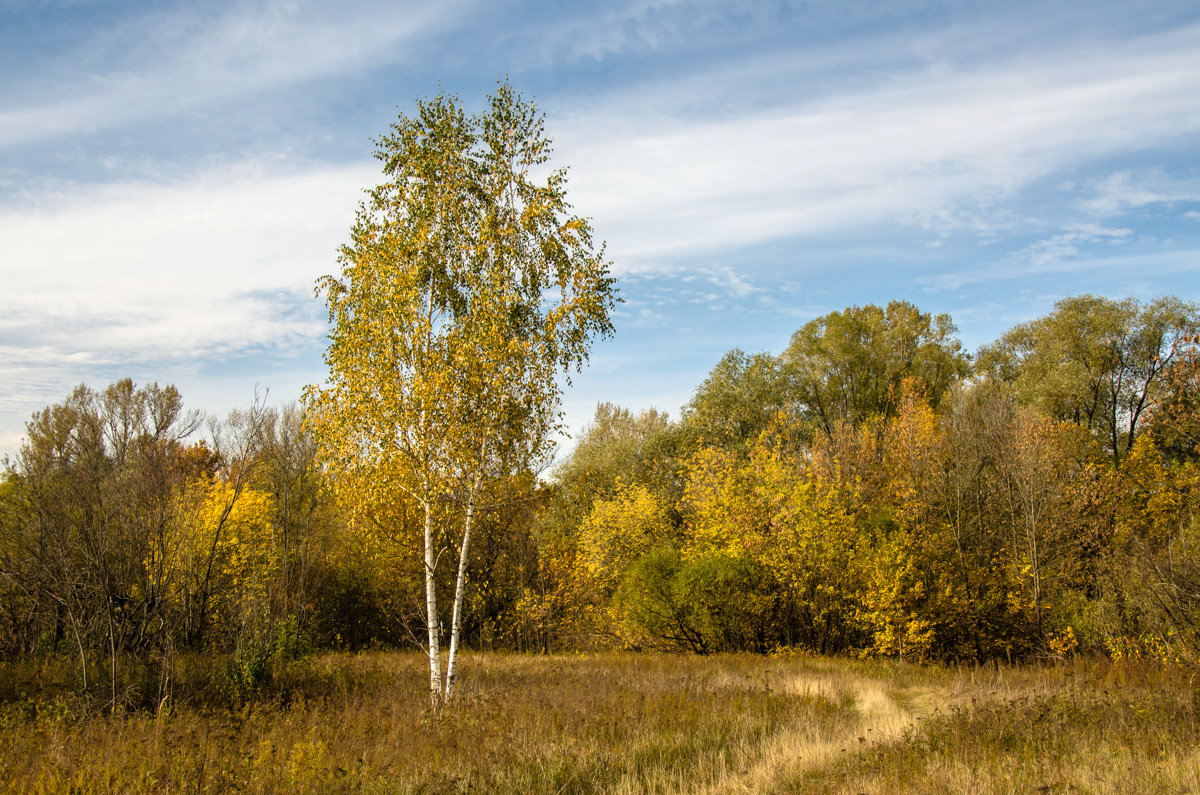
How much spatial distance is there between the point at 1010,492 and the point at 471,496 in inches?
Answer: 653

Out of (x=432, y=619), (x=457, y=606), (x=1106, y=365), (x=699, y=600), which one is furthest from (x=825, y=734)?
(x=1106, y=365)

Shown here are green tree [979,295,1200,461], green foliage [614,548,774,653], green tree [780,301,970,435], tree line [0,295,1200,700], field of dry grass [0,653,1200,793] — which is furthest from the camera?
green tree [780,301,970,435]

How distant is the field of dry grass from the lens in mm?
6660

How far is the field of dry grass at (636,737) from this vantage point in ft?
21.9

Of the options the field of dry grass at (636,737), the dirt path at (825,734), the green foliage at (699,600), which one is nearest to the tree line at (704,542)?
the green foliage at (699,600)

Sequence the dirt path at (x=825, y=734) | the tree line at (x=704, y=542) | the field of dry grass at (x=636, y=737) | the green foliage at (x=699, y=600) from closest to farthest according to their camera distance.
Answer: the field of dry grass at (x=636, y=737)
the dirt path at (x=825, y=734)
the tree line at (x=704, y=542)
the green foliage at (x=699, y=600)

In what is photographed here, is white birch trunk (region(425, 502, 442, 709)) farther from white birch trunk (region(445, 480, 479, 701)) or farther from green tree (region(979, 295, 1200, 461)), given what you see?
green tree (region(979, 295, 1200, 461))

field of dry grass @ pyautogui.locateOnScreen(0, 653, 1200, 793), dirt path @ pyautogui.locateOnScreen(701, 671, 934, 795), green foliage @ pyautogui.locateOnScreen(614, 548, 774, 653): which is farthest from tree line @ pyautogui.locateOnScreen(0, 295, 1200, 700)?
dirt path @ pyautogui.locateOnScreen(701, 671, 934, 795)

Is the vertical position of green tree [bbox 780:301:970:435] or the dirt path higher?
green tree [bbox 780:301:970:435]

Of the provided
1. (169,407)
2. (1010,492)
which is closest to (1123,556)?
(1010,492)

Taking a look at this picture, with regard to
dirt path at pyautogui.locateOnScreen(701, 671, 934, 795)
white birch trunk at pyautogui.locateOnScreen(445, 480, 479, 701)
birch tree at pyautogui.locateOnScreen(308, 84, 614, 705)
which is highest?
birch tree at pyautogui.locateOnScreen(308, 84, 614, 705)

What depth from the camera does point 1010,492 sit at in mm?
20219

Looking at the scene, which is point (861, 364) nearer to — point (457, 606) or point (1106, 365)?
point (1106, 365)

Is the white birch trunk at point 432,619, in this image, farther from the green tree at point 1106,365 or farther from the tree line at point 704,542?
the green tree at point 1106,365
